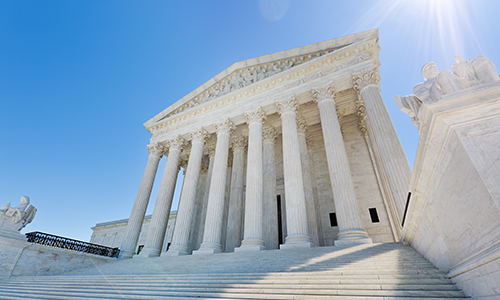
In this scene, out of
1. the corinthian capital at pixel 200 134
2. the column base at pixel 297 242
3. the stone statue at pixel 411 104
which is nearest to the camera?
the stone statue at pixel 411 104

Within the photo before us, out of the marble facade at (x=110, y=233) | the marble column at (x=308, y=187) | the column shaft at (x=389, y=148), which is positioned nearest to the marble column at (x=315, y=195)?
the marble column at (x=308, y=187)

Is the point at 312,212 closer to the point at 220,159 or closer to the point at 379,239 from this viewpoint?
the point at 379,239

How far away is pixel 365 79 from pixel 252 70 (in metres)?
9.57

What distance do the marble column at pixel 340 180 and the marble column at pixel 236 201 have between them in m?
8.08

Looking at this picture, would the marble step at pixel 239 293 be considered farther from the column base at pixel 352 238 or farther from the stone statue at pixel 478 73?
the column base at pixel 352 238

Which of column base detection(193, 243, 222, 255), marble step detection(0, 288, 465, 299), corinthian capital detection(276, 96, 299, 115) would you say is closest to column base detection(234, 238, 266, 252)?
column base detection(193, 243, 222, 255)

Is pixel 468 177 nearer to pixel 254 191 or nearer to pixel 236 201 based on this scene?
pixel 254 191

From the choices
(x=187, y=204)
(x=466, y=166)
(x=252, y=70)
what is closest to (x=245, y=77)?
(x=252, y=70)

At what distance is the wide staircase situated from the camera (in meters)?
5.00

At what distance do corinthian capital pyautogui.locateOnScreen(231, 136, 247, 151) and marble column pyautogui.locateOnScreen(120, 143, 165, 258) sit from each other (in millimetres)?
7335

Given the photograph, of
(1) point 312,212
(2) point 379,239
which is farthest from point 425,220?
(2) point 379,239

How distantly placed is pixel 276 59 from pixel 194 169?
11127 mm

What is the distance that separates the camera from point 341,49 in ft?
51.9

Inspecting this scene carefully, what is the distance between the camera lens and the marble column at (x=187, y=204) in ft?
53.2
